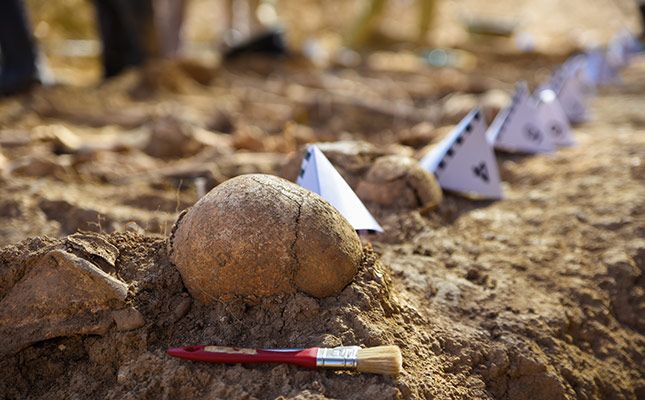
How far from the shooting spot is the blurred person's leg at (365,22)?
36.3 ft

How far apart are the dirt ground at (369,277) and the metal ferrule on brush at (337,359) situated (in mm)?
32

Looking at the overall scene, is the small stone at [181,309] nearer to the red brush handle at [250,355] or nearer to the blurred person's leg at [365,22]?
the red brush handle at [250,355]

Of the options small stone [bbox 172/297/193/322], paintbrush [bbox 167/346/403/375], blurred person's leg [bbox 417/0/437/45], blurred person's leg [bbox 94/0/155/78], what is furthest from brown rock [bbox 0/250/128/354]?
blurred person's leg [bbox 417/0/437/45]

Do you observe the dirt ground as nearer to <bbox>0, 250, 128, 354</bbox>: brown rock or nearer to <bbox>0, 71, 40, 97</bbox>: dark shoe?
<bbox>0, 250, 128, 354</bbox>: brown rock

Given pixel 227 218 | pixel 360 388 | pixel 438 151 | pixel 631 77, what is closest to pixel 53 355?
pixel 227 218

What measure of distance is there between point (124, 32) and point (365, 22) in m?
4.90

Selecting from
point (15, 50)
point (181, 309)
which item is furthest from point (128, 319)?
point (15, 50)

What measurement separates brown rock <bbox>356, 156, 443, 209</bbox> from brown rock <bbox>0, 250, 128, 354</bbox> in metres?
1.23

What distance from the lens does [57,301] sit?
1792 mm

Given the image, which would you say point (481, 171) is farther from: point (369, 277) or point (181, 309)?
point (181, 309)

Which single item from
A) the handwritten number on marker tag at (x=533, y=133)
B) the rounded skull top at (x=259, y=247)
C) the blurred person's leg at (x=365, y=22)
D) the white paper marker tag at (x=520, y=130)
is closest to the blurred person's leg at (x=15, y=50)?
the white paper marker tag at (x=520, y=130)

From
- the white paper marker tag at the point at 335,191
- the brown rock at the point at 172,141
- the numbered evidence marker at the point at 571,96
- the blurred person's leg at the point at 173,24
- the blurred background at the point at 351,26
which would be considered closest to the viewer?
the white paper marker tag at the point at 335,191

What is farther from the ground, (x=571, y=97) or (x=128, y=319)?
(x=128, y=319)

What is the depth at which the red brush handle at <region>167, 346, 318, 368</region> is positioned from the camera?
1.66 meters
